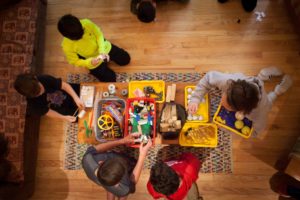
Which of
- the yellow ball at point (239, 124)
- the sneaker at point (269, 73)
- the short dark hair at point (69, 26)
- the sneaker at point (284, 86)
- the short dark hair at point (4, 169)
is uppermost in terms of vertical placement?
the short dark hair at point (69, 26)

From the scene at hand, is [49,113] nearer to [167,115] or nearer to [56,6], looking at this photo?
[167,115]

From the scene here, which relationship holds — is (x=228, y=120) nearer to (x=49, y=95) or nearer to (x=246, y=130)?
Answer: (x=246, y=130)

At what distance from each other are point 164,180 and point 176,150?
1.05 metres

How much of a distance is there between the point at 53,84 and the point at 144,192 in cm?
156

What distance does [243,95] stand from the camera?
2.18 metres

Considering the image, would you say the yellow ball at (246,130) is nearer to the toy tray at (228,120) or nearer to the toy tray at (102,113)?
the toy tray at (228,120)

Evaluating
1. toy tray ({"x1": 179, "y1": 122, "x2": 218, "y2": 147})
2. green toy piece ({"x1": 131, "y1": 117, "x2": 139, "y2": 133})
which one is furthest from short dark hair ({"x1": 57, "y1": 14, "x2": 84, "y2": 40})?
toy tray ({"x1": 179, "y1": 122, "x2": 218, "y2": 147})

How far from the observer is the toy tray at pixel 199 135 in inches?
102

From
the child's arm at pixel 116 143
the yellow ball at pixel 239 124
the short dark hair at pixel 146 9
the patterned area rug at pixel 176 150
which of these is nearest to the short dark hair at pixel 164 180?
the child's arm at pixel 116 143

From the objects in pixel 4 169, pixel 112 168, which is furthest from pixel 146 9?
pixel 4 169

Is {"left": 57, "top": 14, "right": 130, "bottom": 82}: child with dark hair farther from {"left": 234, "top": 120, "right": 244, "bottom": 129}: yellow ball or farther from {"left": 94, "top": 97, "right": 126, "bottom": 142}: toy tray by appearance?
{"left": 234, "top": 120, "right": 244, "bottom": 129}: yellow ball

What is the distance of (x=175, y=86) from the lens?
2576 millimetres

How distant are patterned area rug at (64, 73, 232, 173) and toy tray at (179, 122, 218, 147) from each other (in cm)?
56

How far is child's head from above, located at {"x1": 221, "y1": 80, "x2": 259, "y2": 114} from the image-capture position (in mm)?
2184
